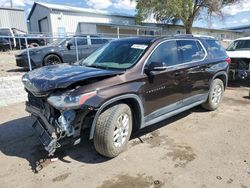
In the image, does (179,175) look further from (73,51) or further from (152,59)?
(73,51)

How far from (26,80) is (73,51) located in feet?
22.8

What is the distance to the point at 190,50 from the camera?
5078mm

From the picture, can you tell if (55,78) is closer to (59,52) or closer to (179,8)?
(59,52)

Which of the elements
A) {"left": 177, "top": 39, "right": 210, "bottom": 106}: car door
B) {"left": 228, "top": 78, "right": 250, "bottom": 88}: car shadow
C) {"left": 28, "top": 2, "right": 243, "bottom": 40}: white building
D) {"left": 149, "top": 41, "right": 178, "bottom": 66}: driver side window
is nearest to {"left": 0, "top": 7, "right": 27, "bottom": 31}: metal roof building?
{"left": 28, "top": 2, "right": 243, "bottom": 40}: white building

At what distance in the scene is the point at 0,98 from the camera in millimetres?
6664

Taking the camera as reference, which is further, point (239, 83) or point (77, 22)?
point (77, 22)

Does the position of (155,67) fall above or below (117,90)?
above

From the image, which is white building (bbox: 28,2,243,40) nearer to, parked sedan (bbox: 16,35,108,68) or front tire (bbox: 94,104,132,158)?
parked sedan (bbox: 16,35,108,68)

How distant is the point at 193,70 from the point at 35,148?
3.35 m

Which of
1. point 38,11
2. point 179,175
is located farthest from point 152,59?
point 38,11

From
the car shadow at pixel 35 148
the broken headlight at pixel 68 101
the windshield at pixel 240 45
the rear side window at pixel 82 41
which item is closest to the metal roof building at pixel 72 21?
the rear side window at pixel 82 41

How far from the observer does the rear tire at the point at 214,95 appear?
5765 millimetres

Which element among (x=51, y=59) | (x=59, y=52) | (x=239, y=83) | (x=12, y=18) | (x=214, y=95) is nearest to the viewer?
(x=214, y=95)

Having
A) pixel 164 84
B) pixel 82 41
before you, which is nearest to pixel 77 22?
pixel 82 41
